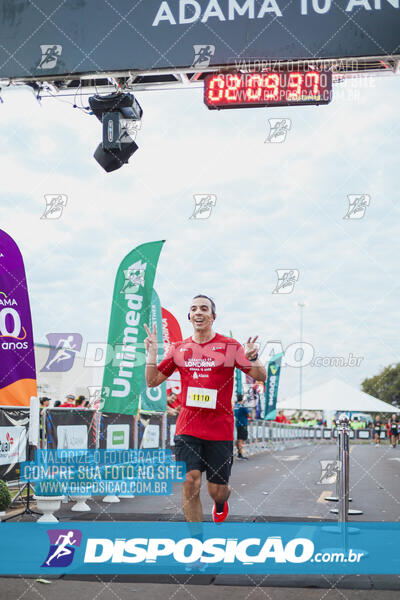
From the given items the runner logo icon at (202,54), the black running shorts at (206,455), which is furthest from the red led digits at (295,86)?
the black running shorts at (206,455)

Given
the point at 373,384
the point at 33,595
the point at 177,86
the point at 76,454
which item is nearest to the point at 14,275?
the point at 76,454

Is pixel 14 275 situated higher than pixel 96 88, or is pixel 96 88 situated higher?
pixel 96 88

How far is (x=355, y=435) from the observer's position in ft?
152

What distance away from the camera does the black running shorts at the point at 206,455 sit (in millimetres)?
5191

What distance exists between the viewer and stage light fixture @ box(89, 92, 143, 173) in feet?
29.8

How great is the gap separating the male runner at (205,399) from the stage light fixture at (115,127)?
429cm

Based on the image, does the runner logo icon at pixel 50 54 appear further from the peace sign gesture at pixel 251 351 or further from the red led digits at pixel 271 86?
the peace sign gesture at pixel 251 351

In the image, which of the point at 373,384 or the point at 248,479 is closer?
the point at 248,479

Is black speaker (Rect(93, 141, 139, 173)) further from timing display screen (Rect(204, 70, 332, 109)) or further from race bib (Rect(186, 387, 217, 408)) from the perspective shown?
race bib (Rect(186, 387, 217, 408))

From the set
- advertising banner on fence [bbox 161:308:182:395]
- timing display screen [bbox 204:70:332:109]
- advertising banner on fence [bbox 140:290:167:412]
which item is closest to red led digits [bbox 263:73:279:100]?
timing display screen [bbox 204:70:332:109]

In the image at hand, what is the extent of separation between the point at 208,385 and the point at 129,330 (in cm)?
657

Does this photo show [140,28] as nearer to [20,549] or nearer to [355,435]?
[20,549]

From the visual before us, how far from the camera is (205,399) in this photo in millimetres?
5191

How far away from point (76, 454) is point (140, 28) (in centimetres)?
617
